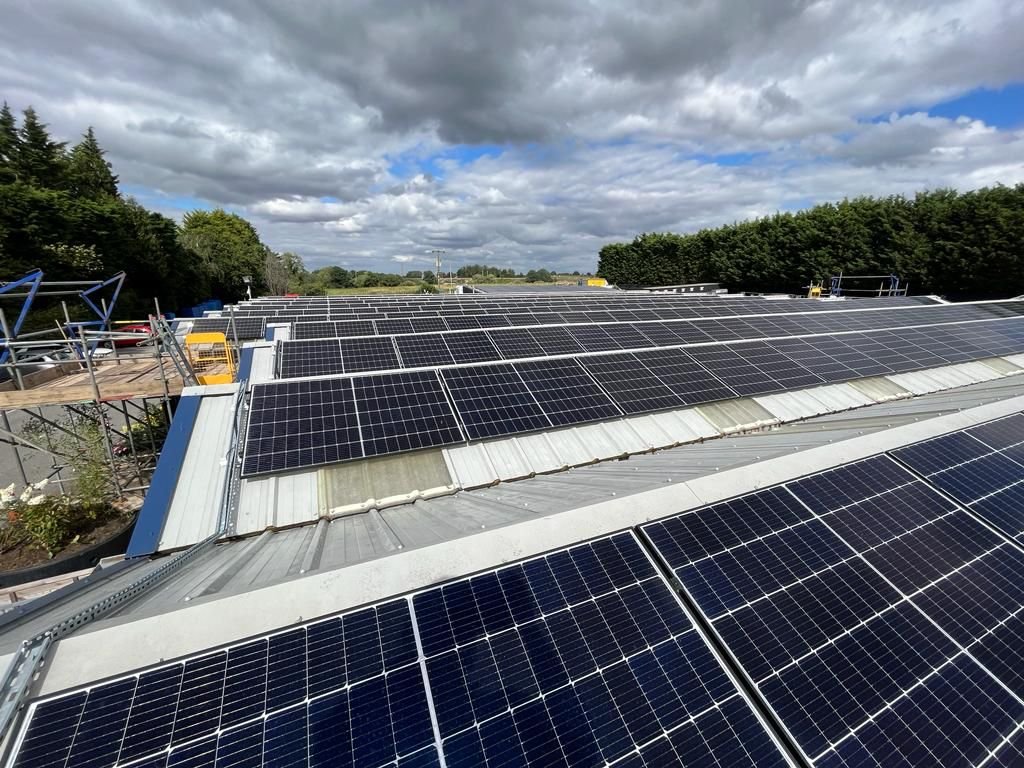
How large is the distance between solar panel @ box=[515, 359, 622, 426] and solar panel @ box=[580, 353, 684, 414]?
398 mm

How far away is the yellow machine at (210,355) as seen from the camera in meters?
20.5

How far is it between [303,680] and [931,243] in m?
72.8

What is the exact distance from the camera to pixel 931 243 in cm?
5084

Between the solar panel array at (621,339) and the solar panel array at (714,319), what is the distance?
118 millimetres

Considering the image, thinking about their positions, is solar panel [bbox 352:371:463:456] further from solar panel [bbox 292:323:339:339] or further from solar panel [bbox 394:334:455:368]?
solar panel [bbox 292:323:339:339]

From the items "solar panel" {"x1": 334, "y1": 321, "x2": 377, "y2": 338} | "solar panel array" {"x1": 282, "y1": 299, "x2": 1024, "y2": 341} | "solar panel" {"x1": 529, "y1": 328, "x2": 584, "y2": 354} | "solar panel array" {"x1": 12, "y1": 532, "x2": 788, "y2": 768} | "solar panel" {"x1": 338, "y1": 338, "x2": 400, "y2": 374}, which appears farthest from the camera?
"solar panel array" {"x1": 282, "y1": 299, "x2": 1024, "y2": 341}

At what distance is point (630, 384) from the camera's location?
1380 centimetres

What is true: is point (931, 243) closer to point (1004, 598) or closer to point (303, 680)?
point (1004, 598)

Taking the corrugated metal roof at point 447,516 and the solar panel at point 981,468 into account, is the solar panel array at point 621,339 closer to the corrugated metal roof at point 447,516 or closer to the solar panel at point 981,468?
the corrugated metal roof at point 447,516

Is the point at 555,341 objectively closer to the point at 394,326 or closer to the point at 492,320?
the point at 492,320

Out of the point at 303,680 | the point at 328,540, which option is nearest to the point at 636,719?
the point at 303,680

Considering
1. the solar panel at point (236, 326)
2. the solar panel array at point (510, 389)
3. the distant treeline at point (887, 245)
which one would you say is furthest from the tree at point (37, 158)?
the distant treeline at point (887, 245)

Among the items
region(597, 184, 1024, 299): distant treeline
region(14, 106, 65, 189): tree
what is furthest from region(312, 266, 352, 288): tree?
region(597, 184, 1024, 299): distant treeline

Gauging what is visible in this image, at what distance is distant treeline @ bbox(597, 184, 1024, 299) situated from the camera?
4588 centimetres
